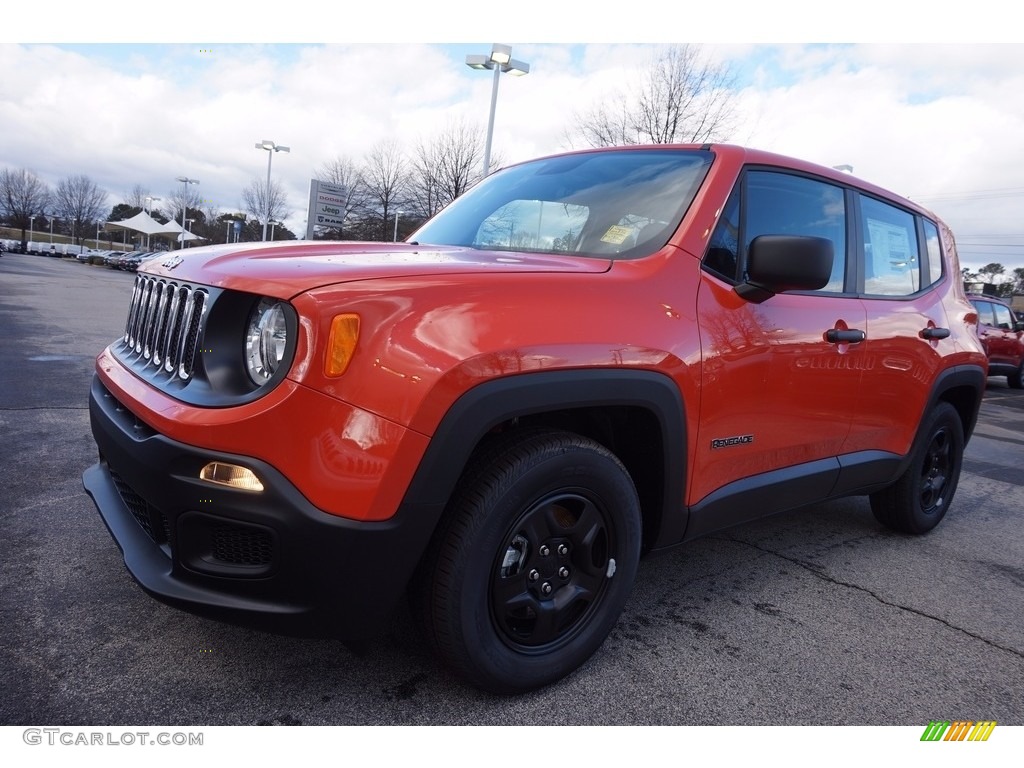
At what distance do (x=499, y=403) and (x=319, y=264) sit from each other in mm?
628

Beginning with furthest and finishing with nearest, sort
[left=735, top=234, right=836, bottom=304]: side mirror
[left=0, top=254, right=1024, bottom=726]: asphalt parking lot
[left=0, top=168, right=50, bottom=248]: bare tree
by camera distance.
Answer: [left=0, top=168, right=50, bottom=248]: bare tree, [left=735, top=234, right=836, bottom=304]: side mirror, [left=0, top=254, right=1024, bottom=726]: asphalt parking lot

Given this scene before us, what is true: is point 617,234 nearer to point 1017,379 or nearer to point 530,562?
point 530,562

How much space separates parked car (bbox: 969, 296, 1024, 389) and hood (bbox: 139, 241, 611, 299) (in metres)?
14.1

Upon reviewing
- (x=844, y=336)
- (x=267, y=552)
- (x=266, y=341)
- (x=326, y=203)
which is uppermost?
(x=326, y=203)

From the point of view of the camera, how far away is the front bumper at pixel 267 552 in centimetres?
171

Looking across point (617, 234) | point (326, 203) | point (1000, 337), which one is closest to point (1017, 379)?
point (1000, 337)

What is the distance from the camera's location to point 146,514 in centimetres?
202

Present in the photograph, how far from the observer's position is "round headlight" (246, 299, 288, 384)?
1.79 m

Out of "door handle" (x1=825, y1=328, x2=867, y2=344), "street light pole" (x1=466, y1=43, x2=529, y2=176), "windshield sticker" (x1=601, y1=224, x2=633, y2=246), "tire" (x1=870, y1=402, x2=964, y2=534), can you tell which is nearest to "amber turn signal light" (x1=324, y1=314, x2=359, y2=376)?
"windshield sticker" (x1=601, y1=224, x2=633, y2=246)

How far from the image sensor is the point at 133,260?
47.4 meters

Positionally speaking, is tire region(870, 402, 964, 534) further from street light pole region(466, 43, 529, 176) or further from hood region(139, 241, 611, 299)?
street light pole region(466, 43, 529, 176)

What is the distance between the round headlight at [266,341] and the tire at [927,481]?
3354 millimetres

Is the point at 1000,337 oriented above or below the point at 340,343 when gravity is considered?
above

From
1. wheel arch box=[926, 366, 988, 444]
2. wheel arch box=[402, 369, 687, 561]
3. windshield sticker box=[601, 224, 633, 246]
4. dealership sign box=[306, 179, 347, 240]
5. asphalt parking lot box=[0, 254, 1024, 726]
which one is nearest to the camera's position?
wheel arch box=[402, 369, 687, 561]
